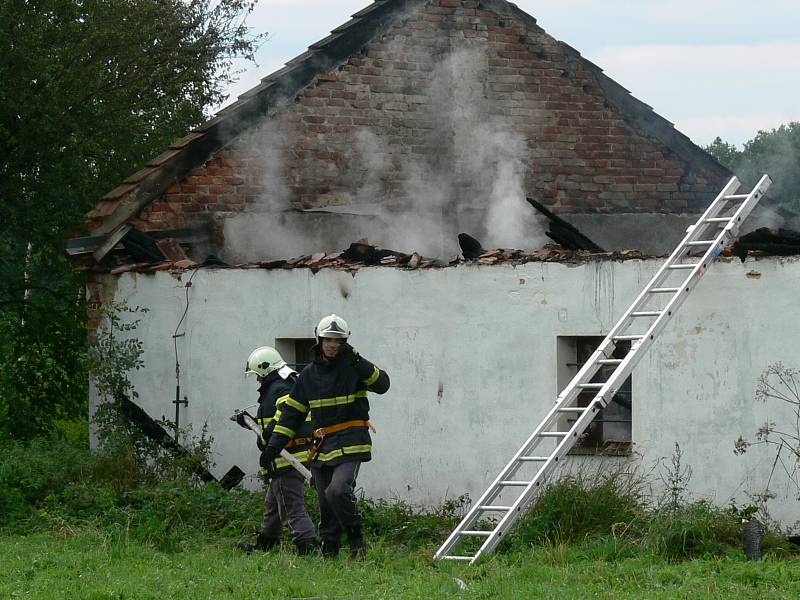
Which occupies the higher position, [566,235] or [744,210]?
[744,210]

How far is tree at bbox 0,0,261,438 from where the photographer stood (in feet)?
48.5

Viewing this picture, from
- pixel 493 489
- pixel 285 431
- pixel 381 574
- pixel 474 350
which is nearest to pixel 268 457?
pixel 285 431

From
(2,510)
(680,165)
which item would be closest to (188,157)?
(2,510)

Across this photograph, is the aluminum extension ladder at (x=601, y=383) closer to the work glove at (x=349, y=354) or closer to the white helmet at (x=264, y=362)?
the work glove at (x=349, y=354)

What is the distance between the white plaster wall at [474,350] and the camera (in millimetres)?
9922

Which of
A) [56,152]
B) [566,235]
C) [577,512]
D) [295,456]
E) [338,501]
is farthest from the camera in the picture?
[56,152]

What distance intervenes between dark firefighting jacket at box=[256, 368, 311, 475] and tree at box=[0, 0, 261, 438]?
6.39 meters

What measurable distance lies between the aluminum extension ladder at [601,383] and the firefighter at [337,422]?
752 mm

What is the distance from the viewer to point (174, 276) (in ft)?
40.7

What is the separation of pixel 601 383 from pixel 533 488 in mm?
1491

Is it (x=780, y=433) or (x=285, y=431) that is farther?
(x=780, y=433)

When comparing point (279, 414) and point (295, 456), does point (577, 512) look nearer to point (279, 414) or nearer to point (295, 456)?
point (295, 456)

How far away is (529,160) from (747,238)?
571cm

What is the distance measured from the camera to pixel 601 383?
391 inches
